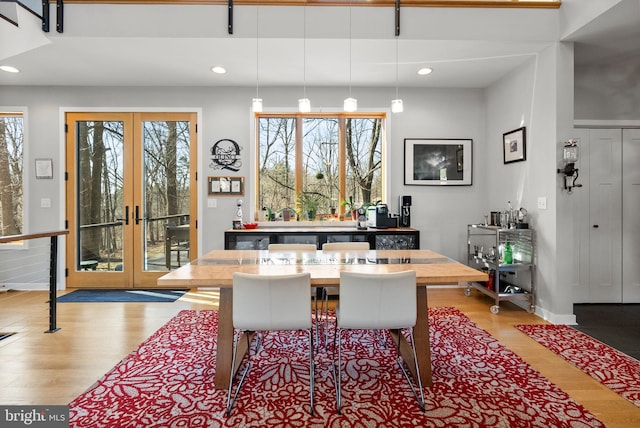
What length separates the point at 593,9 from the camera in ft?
9.68

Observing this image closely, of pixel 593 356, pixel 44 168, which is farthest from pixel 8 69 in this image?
pixel 593 356

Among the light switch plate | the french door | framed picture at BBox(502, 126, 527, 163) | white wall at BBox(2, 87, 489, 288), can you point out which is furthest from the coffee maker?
the french door

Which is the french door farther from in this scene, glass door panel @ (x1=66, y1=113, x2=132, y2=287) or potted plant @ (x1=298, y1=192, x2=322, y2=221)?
potted plant @ (x1=298, y1=192, x2=322, y2=221)

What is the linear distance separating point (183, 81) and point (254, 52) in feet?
4.45

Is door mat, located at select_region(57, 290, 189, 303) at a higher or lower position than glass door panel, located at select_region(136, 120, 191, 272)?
lower

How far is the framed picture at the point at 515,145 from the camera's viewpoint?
382 centimetres

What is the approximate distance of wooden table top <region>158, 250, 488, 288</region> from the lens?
1.97 meters

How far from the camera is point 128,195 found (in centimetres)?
462

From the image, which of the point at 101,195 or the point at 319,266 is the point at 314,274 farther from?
the point at 101,195

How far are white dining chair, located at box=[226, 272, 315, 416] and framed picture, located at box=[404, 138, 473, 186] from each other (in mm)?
3189

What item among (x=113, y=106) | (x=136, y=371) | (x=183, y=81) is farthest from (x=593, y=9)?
(x=113, y=106)

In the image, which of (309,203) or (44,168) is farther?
(309,203)

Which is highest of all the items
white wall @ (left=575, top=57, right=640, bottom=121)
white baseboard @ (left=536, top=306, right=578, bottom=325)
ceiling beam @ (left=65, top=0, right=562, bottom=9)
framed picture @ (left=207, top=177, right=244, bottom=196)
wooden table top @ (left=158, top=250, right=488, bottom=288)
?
ceiling beam @ (left=65, top=0, right=562, bottom=9)

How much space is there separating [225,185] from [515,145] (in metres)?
3.61
